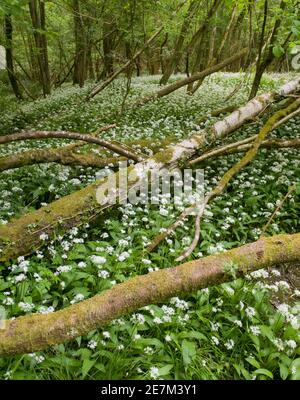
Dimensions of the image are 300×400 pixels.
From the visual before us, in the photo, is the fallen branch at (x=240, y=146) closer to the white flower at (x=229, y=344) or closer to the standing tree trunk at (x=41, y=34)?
the white flower at (x=229, y=344)

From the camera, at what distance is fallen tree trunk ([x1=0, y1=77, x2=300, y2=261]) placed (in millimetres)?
4715

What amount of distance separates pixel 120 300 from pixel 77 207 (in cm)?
Result: 274

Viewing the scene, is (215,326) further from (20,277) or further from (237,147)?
(237,147)

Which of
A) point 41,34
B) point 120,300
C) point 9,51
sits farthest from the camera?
point 9,51

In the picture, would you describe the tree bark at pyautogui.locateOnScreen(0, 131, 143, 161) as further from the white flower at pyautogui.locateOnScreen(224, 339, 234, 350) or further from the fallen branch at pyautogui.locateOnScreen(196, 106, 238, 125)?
the fallen branch at pyautogui.locateOnScreen(196, 106, 238, 125)

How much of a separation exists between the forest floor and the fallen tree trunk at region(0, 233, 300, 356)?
2.63ft

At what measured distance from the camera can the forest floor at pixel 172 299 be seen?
3.59 m

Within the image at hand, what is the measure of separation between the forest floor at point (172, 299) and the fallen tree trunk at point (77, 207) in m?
0.18

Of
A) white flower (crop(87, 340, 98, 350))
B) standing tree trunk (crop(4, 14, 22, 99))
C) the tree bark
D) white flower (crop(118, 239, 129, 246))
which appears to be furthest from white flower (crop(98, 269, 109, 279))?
standing tree trunk (crop(4, 14, 22, 99))

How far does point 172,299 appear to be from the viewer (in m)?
4.20

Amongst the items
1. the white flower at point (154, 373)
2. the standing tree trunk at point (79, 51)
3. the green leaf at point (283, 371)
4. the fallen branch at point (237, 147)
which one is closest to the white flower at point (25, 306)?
the white flower at point (154, 373)

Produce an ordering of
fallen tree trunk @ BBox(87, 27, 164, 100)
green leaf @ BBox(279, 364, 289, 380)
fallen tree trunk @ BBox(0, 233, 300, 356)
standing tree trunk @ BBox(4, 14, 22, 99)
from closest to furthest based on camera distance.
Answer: fallen tree trunk @ BBox(0, 233, 300, 356) < green leaf @ BBox(279, 364, 289, 380) < fallen tree trunk @ BBox(87, 27, 164, 100) < standing tree trunk @ BBox(4, 14, 22, 99)

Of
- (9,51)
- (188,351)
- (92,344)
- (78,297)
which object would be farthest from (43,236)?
(9,51)
